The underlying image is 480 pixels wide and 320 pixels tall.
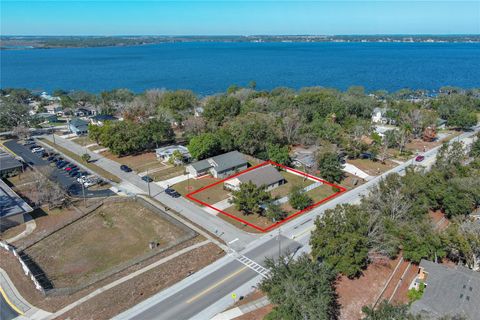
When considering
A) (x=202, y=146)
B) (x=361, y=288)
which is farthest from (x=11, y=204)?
(x=361, y=288)

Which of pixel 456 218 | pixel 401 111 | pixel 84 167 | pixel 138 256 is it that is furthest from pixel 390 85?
pixel 138 256

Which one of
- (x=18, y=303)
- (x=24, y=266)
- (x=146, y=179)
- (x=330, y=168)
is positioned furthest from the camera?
(x=146, y=179)

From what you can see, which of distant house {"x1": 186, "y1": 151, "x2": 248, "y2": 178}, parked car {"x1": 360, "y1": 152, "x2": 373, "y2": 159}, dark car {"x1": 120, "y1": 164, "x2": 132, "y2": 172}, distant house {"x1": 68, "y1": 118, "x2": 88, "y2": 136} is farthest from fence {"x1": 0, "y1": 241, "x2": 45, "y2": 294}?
parked car {"x1": 360, "y1": 152, "x2": 373, "y2": 159}

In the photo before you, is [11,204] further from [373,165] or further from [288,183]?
[373,165]

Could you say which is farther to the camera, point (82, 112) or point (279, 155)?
point (82, 112)

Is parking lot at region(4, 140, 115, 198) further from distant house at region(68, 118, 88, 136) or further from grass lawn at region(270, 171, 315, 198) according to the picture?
grass lawn at region(270, 171, 315, 198)

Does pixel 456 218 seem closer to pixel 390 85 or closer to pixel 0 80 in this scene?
pixel 390 85
